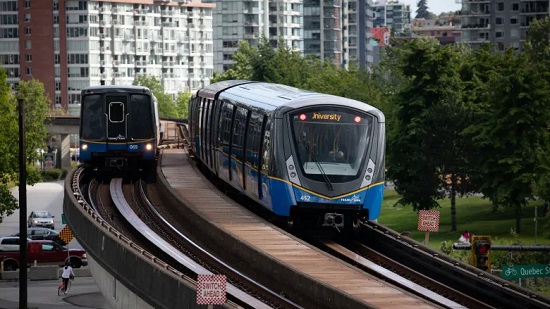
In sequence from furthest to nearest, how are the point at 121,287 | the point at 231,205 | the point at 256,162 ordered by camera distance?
the point at 231,205, the point at 256,162, the point at 121,287

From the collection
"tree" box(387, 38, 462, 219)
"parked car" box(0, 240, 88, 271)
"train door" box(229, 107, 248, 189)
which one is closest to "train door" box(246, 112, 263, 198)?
"train door" box(229, 107, 248, 189)

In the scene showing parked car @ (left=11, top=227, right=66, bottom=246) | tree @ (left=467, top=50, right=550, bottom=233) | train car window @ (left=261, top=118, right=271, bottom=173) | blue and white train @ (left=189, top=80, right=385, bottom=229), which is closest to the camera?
blue and white train @ (left=189, top=80, right=385, bottom=229)

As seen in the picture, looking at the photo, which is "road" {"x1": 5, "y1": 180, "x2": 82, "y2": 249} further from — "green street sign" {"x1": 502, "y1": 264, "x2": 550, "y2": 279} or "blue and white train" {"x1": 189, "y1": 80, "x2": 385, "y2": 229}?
"green street sign" {"x1": 502, "y1": 264, "x2": 550, "y2": 279}

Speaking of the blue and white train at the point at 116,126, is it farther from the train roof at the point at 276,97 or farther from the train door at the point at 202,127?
the train roof at the point at 276,97

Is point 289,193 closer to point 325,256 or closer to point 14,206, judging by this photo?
point 325,256

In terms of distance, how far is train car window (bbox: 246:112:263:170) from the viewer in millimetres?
40562

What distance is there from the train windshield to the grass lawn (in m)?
28.7

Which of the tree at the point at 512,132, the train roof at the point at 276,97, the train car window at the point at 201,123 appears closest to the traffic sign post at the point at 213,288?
the train roof at the point at 276,97

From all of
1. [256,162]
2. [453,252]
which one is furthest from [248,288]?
[453,252]

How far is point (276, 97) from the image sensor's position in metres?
41.7

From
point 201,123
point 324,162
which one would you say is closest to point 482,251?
point 324,162

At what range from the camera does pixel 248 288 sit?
3241 centimetres

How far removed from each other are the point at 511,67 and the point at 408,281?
52786 millimetres

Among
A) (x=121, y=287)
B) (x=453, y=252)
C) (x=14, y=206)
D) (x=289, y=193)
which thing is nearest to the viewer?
(x=121, y=287)
